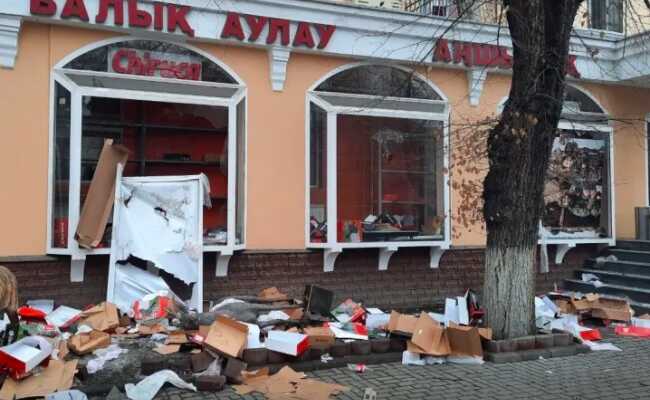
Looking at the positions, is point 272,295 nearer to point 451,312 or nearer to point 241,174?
point 241,174

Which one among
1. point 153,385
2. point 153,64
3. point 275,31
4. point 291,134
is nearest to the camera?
point 153,385

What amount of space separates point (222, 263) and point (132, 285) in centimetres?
129

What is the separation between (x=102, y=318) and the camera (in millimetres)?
7289

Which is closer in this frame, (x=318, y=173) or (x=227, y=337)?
(x=227, y=337)

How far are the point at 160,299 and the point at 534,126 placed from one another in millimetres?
5069

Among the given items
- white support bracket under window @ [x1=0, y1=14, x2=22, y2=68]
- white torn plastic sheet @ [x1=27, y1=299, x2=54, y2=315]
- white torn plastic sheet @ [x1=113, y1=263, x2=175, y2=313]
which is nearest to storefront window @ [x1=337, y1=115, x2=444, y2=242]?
white torn plastic sheet @ [x1=113, y1=263, x2=175, y2=313]

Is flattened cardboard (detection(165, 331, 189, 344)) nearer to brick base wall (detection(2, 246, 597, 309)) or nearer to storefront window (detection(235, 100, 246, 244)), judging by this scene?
brick base wall (detection(2, 246, 597, 309))

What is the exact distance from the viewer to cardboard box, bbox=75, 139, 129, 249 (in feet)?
26.0

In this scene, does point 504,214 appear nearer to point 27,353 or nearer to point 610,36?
point 27,353

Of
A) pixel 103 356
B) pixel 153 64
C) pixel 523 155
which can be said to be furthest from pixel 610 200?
pixel 103 356

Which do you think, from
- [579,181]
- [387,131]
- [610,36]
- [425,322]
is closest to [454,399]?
[425,322]

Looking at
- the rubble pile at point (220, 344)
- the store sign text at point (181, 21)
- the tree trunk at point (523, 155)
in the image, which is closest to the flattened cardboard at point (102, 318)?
the rubble pile at point (220, 344)

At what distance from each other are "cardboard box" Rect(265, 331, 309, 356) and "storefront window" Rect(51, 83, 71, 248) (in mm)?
3327

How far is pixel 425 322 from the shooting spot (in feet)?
22.9
